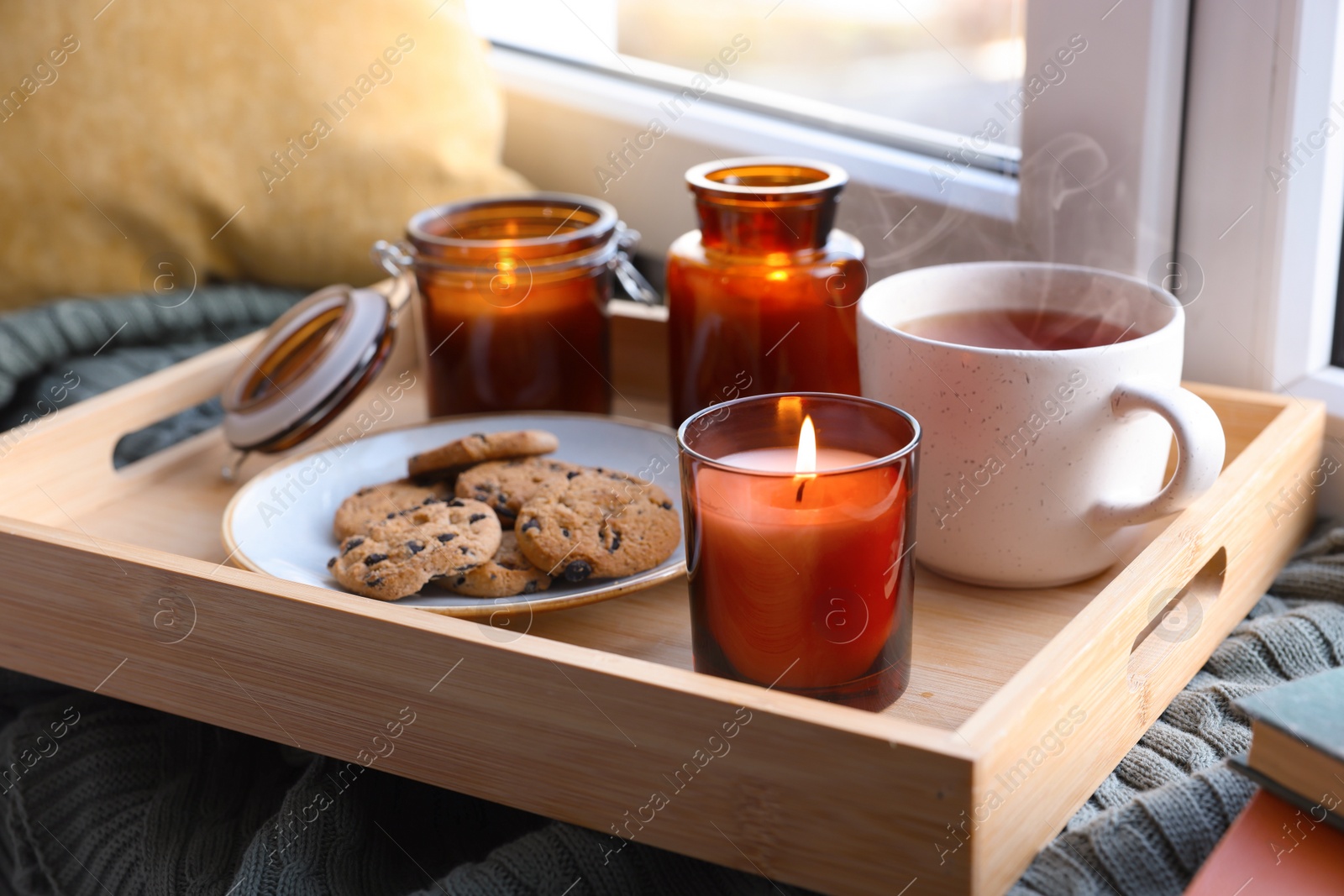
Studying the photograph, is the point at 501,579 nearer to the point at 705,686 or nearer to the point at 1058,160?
the point at 705,686

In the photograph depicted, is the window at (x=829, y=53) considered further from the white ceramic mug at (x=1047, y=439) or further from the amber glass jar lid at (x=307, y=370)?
the amber glass jar lid at (x=307, y=370)

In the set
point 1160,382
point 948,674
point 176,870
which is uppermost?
point 1160,382

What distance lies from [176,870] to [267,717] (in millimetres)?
119

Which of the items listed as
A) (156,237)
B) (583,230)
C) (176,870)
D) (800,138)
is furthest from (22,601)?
(800,138)

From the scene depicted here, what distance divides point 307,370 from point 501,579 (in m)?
0.27

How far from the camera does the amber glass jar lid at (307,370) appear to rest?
800 mm

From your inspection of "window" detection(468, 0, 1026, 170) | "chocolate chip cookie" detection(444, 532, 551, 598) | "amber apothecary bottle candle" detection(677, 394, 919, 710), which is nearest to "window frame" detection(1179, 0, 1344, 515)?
"window" detection(468, 0, 1026, 170)

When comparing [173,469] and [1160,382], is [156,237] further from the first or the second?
[1160,382]

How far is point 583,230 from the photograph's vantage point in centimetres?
82

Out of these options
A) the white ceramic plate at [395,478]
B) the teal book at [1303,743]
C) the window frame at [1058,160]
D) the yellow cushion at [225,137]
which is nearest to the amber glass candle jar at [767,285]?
the white ceramic plate at [395,478]

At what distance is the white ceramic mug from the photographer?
58 cm

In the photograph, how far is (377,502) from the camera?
72 cm

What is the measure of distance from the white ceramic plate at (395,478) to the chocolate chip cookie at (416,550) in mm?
20

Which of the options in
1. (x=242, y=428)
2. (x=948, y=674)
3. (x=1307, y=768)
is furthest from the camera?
(x=242, y=428)
